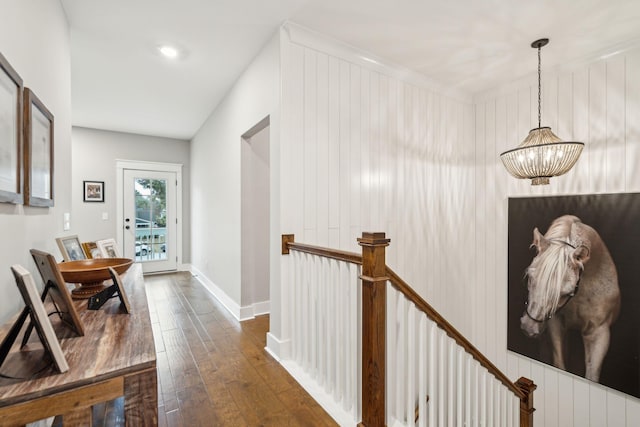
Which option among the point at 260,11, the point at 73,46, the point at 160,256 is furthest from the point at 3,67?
the point at 160,256

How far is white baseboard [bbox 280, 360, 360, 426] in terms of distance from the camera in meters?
1.74

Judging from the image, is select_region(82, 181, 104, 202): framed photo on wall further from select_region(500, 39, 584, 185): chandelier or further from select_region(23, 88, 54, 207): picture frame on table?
select_region(500, 39, 584, 185): chandelier

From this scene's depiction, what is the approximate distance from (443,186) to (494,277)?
131cm

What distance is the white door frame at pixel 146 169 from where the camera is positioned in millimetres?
5453

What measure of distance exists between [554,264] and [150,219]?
20.8 ft

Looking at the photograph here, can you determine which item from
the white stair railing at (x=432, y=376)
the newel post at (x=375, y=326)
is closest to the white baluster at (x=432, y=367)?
Result: the white stair railing at (x=432, y=376)

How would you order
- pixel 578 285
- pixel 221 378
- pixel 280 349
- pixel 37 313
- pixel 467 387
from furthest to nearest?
pixel 578 285 < pixel 280 349 < pixel 221 378 < pixel 467 387 < pixel 37 313

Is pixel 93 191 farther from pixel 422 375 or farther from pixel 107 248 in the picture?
pixel 422 375

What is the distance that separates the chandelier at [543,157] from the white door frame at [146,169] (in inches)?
222

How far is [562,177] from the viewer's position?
3.14 m

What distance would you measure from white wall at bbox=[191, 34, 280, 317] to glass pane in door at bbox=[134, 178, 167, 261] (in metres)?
0.72

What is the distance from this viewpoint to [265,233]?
3746 mm

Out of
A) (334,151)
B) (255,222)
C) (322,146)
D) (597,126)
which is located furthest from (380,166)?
(597,126)

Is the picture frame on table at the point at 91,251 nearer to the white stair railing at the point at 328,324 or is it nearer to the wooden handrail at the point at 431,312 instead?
the white stair railing at the point at 328,324
